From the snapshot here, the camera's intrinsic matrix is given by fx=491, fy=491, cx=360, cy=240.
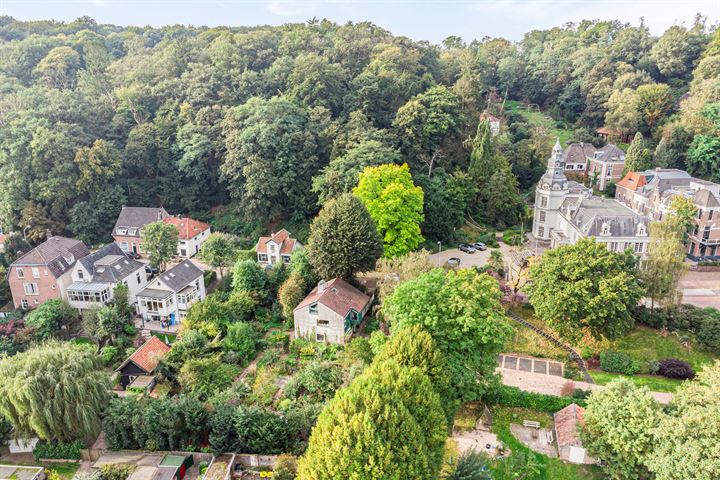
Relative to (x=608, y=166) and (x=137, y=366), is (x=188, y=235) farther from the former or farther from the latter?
(x=608, y=166)

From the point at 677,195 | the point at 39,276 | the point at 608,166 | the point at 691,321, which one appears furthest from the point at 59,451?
the point at 608,166

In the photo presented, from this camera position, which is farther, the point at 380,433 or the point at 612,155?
the point at 612,155

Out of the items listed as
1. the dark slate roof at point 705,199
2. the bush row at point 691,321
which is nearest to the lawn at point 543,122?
the dark slate roof at point 705,199

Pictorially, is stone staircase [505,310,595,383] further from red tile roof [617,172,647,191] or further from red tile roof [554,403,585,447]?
red tile roof [617,172,647,191]

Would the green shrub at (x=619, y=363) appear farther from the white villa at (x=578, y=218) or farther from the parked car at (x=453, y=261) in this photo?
the parked car at (x=453, y=261)

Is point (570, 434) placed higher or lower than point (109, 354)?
higher
